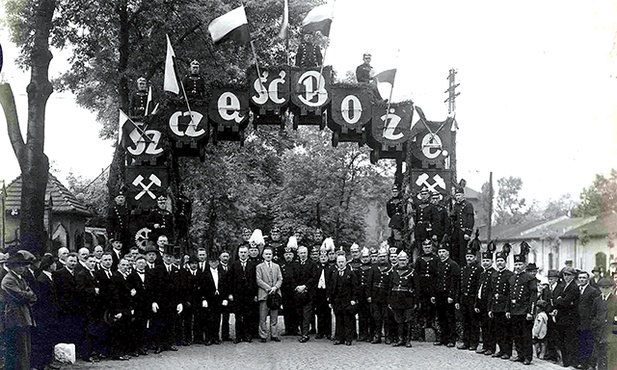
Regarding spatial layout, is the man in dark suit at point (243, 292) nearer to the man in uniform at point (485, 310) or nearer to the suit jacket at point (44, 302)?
the suit jacket at point (44, 302)

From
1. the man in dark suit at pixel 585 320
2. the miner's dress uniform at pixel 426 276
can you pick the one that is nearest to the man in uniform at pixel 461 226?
the miner's dress uniform at pixel 426 276

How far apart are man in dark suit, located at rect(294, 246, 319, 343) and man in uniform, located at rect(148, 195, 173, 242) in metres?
2.86

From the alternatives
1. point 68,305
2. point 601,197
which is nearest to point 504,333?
point 601,197

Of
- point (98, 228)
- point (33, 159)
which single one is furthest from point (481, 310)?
point (98, 228)

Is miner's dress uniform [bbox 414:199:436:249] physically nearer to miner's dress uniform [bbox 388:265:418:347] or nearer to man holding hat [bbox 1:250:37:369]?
miner's dress uniform [bbox 388:265:418:347]

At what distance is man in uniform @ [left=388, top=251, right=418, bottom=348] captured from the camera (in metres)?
14.6

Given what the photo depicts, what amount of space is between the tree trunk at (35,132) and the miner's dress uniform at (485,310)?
7789 millimetres

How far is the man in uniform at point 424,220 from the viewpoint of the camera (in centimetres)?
1620

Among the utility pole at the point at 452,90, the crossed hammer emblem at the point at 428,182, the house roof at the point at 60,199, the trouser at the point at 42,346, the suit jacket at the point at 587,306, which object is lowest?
the trouser at the point at 42,346

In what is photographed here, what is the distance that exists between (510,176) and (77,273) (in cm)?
9028

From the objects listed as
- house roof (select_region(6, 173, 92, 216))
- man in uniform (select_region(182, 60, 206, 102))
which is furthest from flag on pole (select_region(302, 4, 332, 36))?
house roof (select_region(6, 173, 92, 216))

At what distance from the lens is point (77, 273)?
1239 centimetres

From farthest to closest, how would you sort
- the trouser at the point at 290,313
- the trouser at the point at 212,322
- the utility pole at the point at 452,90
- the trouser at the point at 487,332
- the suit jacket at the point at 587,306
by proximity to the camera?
the utility pole at the point at 452,90 < the trouser at the point at 290,313 < the trouser at the point at 212,322 < the trouser at the point at 487,332 < the suit jacket at the point at 587,306

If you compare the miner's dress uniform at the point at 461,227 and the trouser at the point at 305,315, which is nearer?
the trouser at the point at 305,315
